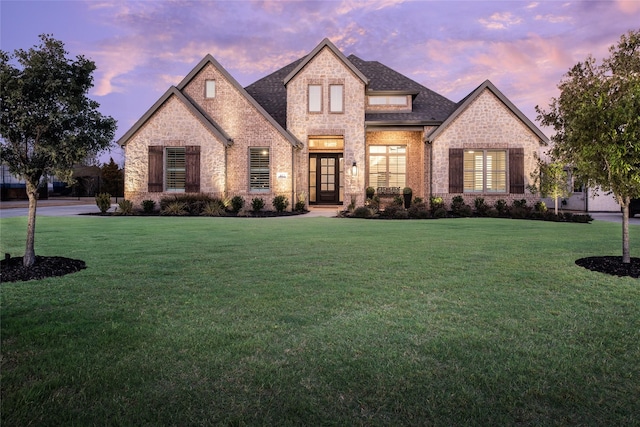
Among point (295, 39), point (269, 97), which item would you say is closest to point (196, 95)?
point (269, 97)

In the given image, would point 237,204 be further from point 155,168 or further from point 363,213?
point 363,213

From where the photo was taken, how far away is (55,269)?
18.3ft

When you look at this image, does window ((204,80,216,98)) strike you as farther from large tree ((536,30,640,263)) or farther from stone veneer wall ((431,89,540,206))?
large tree ((536,30,640,263))

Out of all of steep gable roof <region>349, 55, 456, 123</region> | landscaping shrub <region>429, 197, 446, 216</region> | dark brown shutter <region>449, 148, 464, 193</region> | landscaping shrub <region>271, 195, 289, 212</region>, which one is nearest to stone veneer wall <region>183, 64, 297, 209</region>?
landscaping shrub <region>271, 195, 289, 212</region>

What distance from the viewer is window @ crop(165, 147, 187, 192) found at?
19.1 metres

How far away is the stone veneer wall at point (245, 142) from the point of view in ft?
63.7

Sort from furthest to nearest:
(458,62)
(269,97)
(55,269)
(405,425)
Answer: (269,97) < (458,62) < (55,269) < (405,425)

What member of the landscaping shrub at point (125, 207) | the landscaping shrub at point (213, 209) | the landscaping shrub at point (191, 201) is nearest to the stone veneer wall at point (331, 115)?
the landscaping shrub at point (213, 209)

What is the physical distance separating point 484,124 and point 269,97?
12.3 metres

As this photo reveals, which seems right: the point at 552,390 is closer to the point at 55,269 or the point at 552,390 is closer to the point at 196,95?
the point at 55,269

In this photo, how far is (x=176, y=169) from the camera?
1928 centimetres

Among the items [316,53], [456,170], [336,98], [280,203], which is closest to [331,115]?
[336,98]

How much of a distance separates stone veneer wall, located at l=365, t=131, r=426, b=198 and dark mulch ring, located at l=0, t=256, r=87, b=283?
17.7m

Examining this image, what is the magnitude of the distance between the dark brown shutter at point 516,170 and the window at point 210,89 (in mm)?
15740
